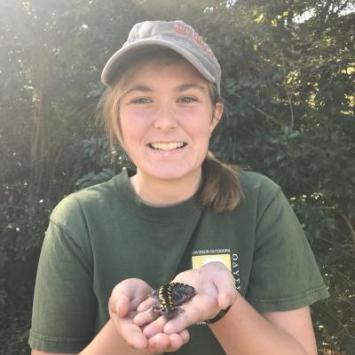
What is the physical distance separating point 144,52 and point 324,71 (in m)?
2.49

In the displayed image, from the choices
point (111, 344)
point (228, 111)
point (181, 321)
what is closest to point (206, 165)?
point (111, 344)

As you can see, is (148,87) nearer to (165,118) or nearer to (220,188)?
(165,118)

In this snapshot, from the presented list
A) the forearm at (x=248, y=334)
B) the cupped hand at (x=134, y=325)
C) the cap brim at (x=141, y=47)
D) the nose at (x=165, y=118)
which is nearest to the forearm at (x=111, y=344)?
the cupped hand at (x=134, y=325)

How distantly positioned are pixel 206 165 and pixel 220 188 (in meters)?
0.21

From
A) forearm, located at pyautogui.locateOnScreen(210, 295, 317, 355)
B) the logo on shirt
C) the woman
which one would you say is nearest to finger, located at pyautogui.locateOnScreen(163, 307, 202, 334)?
forearm, located at pyautogui.locateOnScreen(210, 295, 317, 355)

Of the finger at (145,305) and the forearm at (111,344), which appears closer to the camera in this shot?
the finger at (145,305)

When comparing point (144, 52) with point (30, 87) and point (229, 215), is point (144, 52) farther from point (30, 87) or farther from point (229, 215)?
point (30, 87)

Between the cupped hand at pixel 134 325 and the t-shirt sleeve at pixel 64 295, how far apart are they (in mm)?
477

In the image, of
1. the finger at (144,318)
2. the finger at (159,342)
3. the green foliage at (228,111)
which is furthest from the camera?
the green foliage at (228,111)

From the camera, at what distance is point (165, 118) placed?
92.0 inches

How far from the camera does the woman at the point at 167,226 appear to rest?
2342 millimetres

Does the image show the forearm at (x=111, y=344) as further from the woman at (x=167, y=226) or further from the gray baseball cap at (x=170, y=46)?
the gray baseball cap at (x=170, y=46)

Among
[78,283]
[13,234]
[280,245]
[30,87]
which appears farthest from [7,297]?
[280,245]

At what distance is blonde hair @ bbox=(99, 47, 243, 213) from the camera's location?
232 cm
